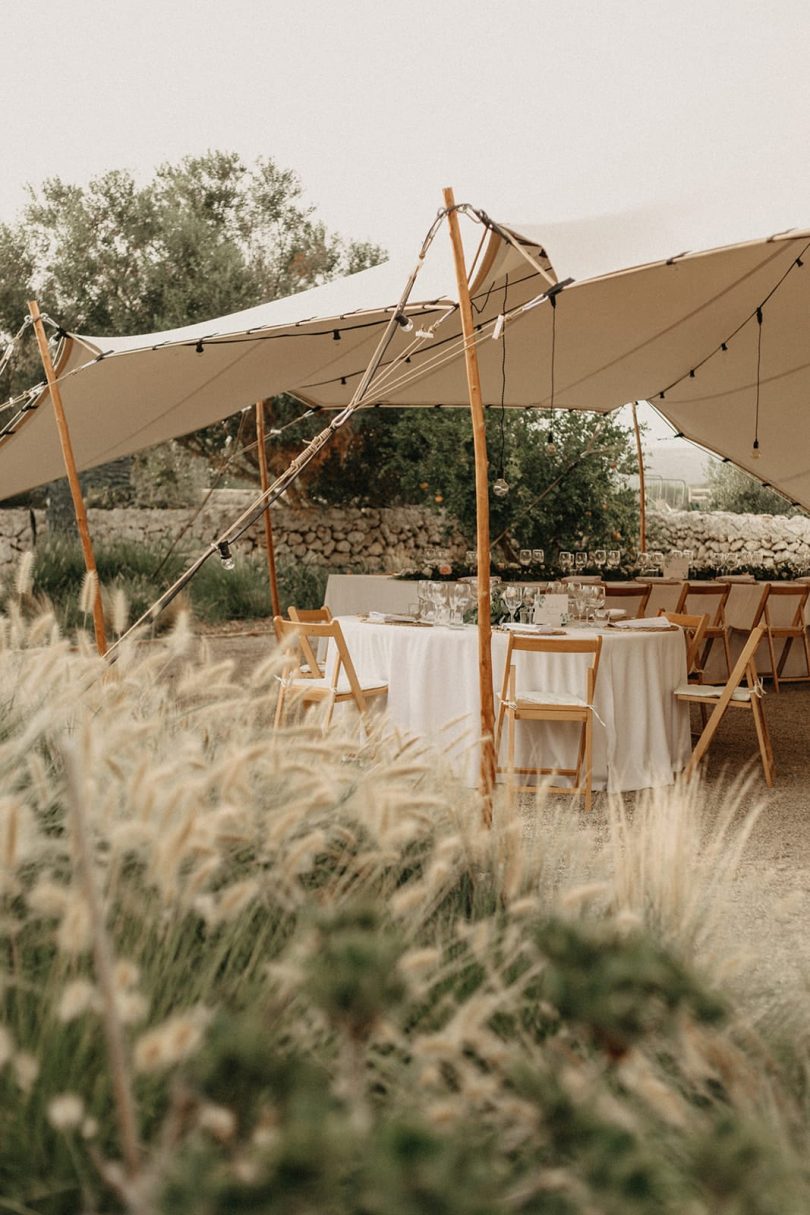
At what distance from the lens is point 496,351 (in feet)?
28.1

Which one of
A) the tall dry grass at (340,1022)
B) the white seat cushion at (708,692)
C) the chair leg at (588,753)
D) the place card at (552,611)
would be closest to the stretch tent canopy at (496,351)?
the place card at (552,611)

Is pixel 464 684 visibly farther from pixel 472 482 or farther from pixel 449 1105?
pixel 472 482

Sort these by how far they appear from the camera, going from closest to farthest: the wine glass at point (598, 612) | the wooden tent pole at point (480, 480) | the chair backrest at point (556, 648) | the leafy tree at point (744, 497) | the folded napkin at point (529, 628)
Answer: the wooden tent pole at point (480, 480) < the chair backrest at point (556, 648) < the folded napkin at point (529, 628) < the wine glass at point (598, 612) < the leafy tree at point (744, 497)

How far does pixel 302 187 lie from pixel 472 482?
210 inches

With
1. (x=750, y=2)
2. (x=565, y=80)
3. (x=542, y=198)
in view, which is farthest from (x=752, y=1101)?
(x=565, y=80)

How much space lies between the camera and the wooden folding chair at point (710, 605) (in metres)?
8.97

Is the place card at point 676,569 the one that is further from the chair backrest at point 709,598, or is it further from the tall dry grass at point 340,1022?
the tall dry grass at point 340,1022

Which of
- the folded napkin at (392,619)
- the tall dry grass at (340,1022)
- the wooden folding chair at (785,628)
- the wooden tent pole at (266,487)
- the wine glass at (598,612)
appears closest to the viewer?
the tall dry grass at (340,1022)

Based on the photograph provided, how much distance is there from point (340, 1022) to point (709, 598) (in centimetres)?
902

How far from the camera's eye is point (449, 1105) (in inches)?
50.7

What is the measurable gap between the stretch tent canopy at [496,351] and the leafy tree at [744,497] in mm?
14217

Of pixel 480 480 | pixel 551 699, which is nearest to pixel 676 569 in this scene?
pixel 551 699

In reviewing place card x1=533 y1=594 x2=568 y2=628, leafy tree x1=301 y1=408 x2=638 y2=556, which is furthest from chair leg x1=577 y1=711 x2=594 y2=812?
leafy tree x1=301 y1=408 x2=638 y2=556

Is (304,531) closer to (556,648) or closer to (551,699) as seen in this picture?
(551,699)
